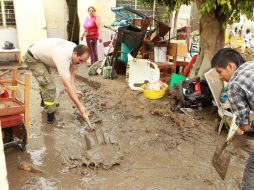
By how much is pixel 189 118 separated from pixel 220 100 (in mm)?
664

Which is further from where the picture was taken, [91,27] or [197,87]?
[91,27]

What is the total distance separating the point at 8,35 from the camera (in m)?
10.7

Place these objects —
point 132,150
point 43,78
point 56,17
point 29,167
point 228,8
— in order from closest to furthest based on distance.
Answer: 1. point 29,167
2. point 132,150
3. point 228,8
4. point 43,78
5. point 56,17

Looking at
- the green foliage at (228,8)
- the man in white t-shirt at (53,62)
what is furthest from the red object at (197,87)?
the man in white t-shirt at (53,62)

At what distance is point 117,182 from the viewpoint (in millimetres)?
3863

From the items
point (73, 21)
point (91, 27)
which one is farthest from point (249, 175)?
point (73, 21)

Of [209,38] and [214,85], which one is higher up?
[209,38]

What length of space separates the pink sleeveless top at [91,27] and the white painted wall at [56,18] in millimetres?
2452

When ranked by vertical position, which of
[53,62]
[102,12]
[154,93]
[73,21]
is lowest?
[154,93]

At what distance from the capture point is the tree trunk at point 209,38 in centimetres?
627

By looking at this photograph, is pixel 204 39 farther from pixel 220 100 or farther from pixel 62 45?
pixel 62 45

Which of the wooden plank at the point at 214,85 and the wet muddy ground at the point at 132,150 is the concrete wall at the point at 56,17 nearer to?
the wet muddy ground at the point at 132,150

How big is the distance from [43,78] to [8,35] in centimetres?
588

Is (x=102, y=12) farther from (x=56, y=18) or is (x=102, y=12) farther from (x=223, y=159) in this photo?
(x=223, y=159)
